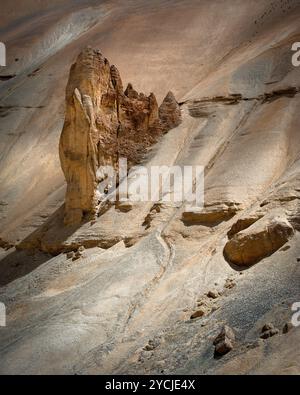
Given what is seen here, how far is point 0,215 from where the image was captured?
2025cm

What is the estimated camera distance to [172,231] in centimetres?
1272

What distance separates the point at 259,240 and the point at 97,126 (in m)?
8.06

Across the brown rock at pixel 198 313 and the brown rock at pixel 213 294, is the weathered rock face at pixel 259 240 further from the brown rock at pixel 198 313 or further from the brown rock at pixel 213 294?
the brown rock at pixel 198 313

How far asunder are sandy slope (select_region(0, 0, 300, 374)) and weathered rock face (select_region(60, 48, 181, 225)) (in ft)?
2.28

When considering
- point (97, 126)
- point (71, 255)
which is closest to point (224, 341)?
point (71, 255)

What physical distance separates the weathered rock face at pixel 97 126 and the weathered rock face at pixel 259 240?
20.2ft

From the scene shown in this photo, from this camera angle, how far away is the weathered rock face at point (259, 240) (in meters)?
9.78

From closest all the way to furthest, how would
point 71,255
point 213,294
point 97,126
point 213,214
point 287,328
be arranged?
point 287,328, point 213,294, point 213,214, point 71,255, point 97,126

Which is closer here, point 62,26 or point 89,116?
point 89,116

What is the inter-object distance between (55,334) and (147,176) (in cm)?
646

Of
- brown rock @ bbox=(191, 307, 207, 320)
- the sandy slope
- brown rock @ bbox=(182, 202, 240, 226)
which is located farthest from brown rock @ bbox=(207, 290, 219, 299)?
brown rock @ bbox=(182, 202, 240, 226)

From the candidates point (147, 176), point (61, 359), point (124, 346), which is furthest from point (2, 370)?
point (147, 176)

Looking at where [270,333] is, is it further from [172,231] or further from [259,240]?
[172,231]
